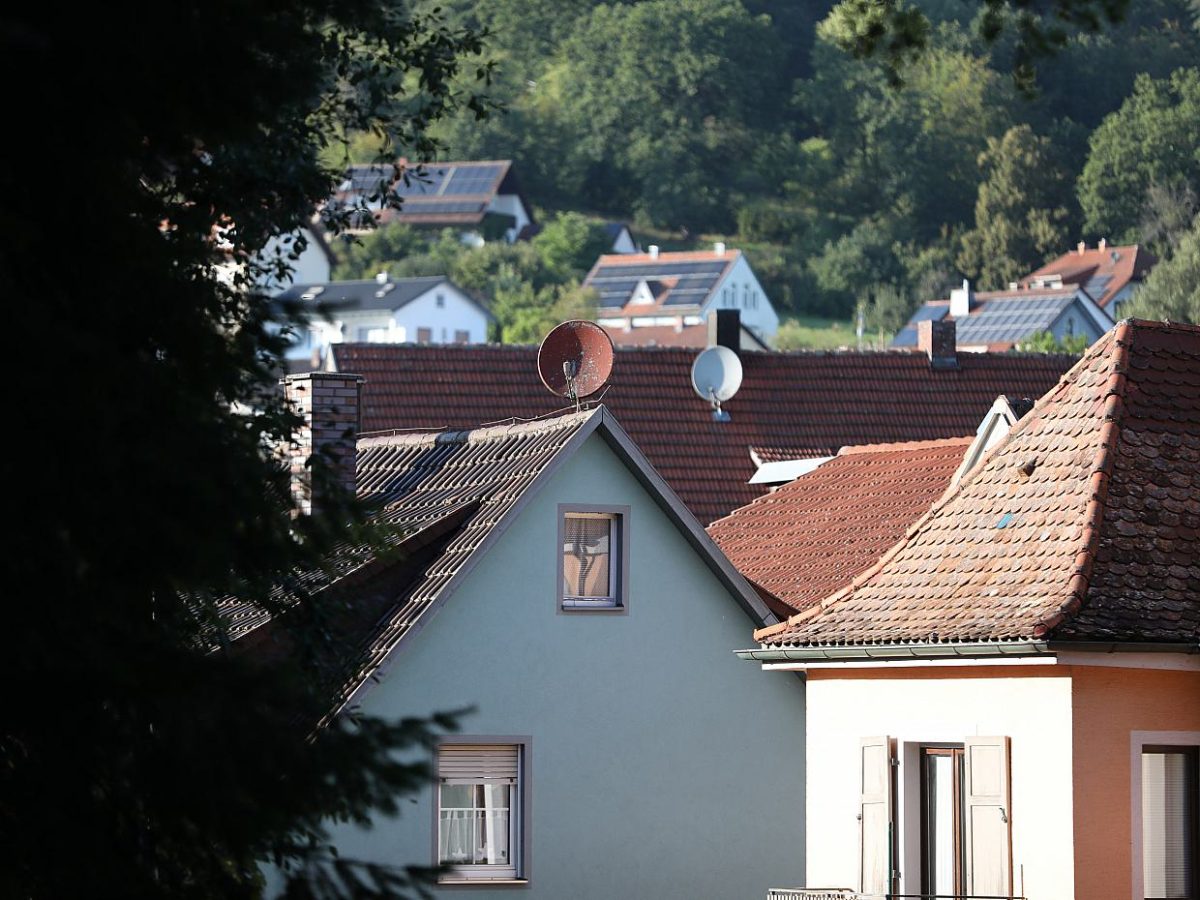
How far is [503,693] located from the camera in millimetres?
21547

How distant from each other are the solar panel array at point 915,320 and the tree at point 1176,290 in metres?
25.6

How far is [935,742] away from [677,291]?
115 metres

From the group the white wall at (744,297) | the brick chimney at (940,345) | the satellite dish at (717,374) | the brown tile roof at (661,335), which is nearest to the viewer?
the satellite dish at (717,374)

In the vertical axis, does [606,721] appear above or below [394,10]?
below

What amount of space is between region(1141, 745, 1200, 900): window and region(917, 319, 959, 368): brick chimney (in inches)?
910

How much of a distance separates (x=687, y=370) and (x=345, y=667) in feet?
80.2

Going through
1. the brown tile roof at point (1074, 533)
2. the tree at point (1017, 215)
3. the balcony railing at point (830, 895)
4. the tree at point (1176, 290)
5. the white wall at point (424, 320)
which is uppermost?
the tree at point (1017, 215)

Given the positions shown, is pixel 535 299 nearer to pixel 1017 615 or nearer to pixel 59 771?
pixel 1017 615

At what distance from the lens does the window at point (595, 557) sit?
22.2 m

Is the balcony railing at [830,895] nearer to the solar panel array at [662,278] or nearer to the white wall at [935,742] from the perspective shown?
the white wall at [935,742]

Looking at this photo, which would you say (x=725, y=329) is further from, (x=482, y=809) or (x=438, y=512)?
(x=482, y=809)

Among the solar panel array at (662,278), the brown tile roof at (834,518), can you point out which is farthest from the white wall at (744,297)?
the brown tile roof at (834,518)

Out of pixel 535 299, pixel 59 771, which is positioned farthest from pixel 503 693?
pixel 535 299

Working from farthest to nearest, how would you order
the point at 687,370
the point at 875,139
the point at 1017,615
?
the point at 875,139, the point at 687,370, the point at 1017,615
